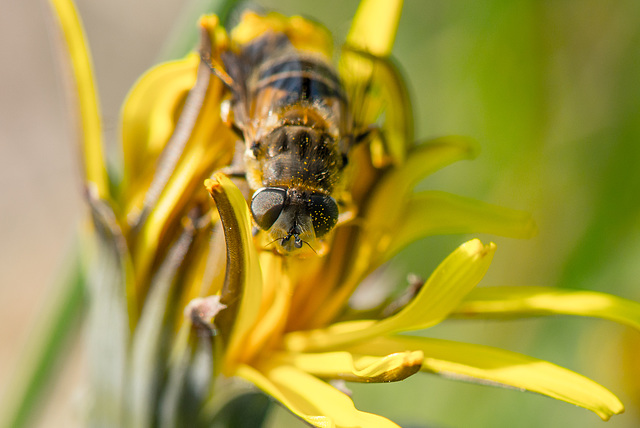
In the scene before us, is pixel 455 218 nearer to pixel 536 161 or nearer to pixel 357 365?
pixel 357 365

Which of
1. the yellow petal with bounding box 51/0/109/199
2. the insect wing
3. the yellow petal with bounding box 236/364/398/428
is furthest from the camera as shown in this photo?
the insect wing

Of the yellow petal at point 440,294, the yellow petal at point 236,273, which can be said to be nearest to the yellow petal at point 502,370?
the yellow petal at point 440,294

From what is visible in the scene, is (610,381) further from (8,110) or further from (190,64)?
(8,110)

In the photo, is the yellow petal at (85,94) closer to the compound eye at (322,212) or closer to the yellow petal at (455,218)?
the compound eye at (322,212)

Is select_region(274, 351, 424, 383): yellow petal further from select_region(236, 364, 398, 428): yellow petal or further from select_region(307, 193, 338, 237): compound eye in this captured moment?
select_region(307, 193, 338, 237): compound eye

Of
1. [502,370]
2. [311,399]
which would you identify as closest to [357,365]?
[311,399]

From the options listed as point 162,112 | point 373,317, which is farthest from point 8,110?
point 373,317

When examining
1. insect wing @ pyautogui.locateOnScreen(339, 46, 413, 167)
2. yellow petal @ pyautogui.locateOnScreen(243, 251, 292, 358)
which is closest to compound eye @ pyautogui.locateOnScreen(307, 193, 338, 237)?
yellow petal @ pyautogui.locateOnScreen(243, 251, 292, 358)
